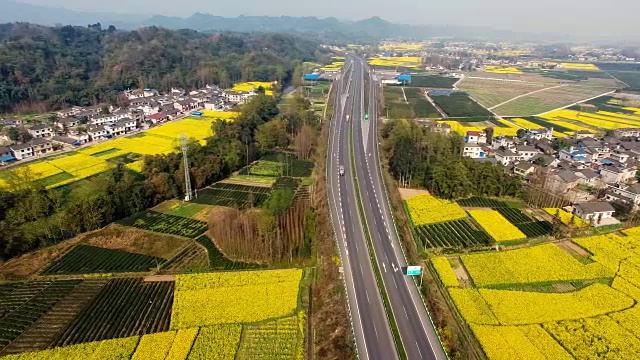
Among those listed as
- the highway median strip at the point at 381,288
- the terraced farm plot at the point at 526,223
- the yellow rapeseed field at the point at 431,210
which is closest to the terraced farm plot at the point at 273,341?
the highway median strip at the point at 381,288

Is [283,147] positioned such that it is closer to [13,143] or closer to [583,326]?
[13,143]

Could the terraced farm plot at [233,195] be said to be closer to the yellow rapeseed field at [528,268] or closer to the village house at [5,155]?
the yellow rapeseed field at [528,268]

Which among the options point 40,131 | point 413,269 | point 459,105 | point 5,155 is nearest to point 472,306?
point 413,269

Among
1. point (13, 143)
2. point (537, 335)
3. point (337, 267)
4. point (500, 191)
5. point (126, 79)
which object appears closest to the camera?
point (537, 335)

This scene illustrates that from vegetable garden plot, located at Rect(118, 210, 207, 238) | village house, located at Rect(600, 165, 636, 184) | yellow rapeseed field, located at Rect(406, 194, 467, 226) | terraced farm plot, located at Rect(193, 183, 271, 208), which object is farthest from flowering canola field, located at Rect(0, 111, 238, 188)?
village house, located at Rect(600, 165, 636, 184)

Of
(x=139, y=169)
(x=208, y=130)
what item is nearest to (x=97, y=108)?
(x=208, y=130)

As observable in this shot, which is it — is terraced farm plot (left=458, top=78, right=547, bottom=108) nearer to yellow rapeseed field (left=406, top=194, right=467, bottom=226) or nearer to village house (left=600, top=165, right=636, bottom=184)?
village house (left=600, top=165, right=636, bottom=184)

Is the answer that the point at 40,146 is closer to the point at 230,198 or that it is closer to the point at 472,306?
the point at 230,198
